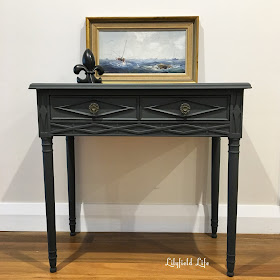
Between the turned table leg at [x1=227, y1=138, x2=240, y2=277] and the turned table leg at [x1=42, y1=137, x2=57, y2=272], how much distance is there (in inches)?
32.2

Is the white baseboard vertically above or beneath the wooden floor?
above

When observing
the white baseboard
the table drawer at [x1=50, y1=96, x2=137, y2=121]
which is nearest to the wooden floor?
the white baseboard

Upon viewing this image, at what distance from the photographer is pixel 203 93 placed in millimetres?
1440

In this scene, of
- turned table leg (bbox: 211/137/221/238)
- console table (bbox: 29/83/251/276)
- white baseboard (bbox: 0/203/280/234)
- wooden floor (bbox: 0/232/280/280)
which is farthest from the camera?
white baseboard (bbox: 0/203/280/234)

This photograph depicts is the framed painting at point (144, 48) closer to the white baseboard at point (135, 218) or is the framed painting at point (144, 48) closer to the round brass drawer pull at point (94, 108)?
the round brass drawer pull at point (94, 108)

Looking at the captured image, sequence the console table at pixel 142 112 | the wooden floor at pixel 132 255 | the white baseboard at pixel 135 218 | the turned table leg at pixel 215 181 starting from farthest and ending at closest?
the white baseboard at pixel 135 218
the turned table leg at pixel 215 181
the wooden floor at pixel 132 255
the console table at pixel 142 112

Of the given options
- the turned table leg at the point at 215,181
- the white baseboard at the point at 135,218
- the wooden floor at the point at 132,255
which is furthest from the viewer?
the white baseboard at the point at 135,218

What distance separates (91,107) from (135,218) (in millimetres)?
881

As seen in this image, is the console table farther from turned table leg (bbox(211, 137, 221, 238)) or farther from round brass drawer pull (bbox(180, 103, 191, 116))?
turned table leg (bbox(211, 137, 221, 238))

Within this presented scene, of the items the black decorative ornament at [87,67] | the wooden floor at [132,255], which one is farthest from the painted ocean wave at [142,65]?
the wooden floor at [132,255]

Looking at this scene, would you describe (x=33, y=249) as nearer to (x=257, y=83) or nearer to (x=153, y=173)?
(x=153, y=173)

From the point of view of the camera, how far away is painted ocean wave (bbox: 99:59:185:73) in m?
1.92

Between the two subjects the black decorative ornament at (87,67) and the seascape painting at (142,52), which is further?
the seascape painting at (142,52)

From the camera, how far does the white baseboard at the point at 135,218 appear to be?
6.64ft
